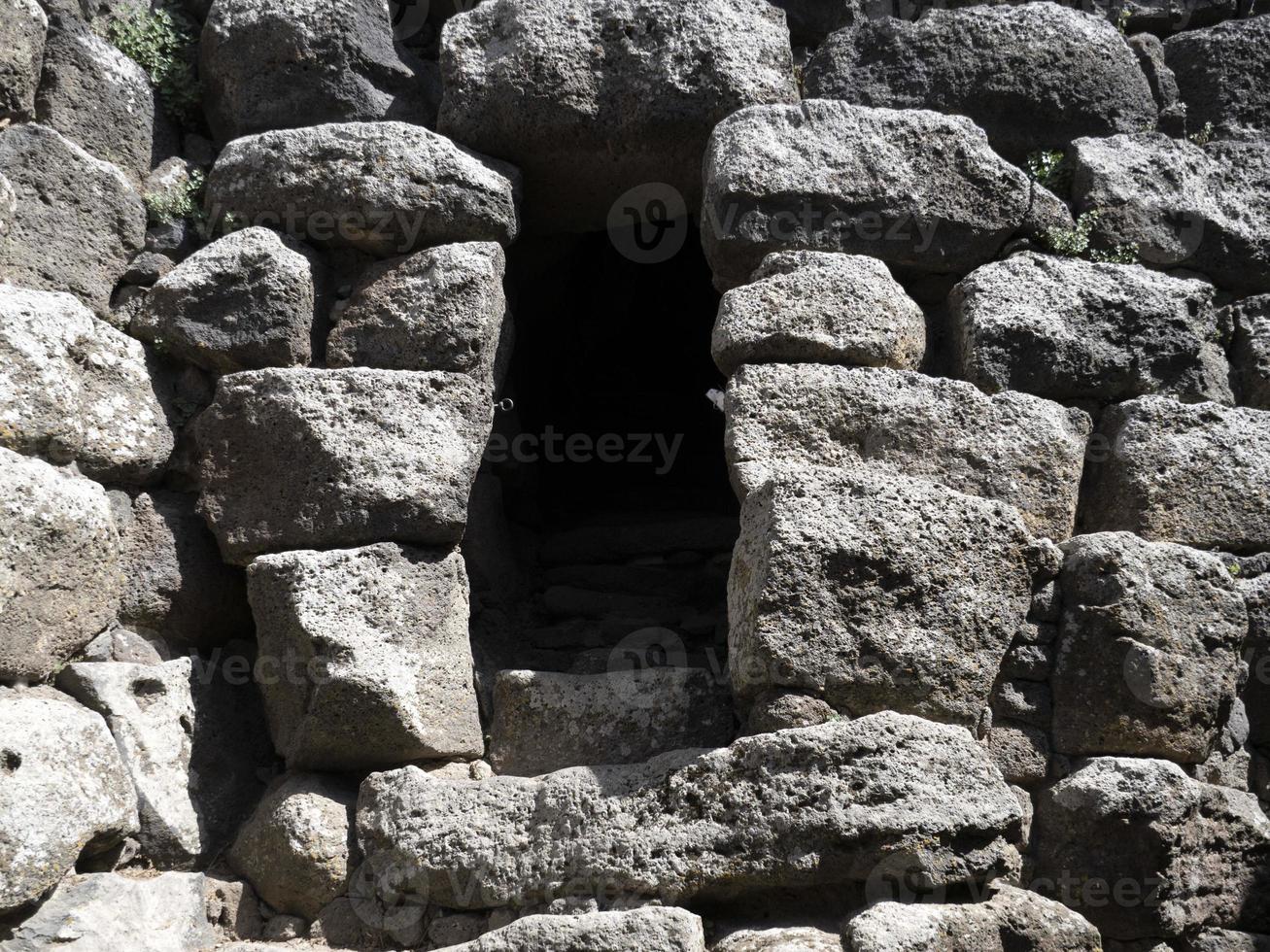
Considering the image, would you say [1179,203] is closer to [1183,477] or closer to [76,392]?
[1183,477]

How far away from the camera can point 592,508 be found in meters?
5.37

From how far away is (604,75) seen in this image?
11.2 ft

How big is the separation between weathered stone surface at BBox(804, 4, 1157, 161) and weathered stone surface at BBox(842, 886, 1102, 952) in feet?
6.48

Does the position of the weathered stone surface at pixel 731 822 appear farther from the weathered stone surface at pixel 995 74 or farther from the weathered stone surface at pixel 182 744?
the weathered stone surface at pixel 995 74

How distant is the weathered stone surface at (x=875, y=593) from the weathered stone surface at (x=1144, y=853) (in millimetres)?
286

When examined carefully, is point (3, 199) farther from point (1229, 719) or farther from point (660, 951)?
point (1229, 719)

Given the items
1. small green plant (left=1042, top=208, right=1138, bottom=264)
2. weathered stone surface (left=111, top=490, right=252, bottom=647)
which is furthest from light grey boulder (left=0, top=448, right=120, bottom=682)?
small green plant (left=1042, top=208, right=1138, bottom=264)

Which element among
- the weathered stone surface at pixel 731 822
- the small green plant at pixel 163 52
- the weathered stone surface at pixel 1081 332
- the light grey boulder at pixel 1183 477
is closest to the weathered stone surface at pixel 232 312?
the small green plant at pixel 163 52

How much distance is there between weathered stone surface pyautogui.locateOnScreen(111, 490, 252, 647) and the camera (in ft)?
9.90

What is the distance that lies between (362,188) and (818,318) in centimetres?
118

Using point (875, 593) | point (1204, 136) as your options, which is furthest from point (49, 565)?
point (1204, 136)

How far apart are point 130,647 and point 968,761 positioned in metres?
1.84

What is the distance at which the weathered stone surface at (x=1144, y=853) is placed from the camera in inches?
105

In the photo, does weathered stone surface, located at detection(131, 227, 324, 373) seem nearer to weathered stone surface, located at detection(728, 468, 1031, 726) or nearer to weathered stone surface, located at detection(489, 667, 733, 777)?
weathered stone surface, located at detection(489, 667, 733, 777)
